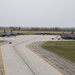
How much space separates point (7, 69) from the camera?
3008 centimetres

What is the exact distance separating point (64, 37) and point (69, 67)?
2879 inches

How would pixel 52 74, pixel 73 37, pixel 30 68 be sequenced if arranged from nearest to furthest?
pixel 52 74
pixel 30 68
pixel 73 37

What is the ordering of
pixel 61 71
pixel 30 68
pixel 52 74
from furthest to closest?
pixel 30 68 → pixel 61 71 → pixel 52 74

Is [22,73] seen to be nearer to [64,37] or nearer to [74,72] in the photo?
[74,72]

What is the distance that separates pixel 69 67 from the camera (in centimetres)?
3120

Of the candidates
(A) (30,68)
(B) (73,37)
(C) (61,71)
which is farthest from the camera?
(B) (73,37)

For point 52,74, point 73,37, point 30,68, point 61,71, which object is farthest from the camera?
point 73,37

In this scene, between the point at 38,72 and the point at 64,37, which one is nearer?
the point at 38,72

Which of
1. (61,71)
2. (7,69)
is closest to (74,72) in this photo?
(61,71)

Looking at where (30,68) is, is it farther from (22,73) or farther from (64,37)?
(64,37)

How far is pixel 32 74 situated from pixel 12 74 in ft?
→ 7.10

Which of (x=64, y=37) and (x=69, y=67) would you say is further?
(x=64, y=37)

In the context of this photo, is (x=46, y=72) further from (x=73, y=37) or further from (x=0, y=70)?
(x=73, y=37)

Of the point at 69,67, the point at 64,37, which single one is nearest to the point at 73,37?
the point at 64,37
